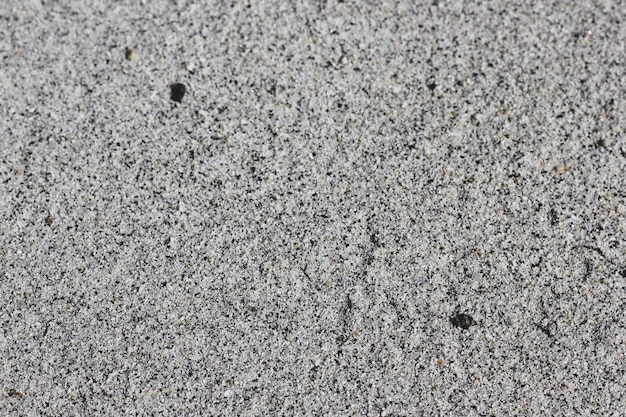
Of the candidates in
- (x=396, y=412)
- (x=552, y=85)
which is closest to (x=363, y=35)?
(x=552, y=85)

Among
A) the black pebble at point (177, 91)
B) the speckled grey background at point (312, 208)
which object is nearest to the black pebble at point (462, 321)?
the speckled grey background at point (312, 208)

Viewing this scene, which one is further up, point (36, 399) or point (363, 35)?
point (363, 35)

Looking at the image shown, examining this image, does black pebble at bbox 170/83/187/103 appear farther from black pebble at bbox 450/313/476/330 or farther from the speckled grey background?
black pebble at bbox 450/313/476/330

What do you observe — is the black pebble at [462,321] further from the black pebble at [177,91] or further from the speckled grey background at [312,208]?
the black pebble at [177,91]

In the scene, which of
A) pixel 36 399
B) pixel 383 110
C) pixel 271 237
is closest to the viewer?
pixel 36 399

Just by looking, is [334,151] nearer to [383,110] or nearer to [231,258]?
[383,110]

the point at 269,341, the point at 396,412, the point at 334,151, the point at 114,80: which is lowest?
the point at 396,412

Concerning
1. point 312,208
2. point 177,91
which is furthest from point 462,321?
point 177,91

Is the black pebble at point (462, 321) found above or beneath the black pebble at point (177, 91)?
beneath
